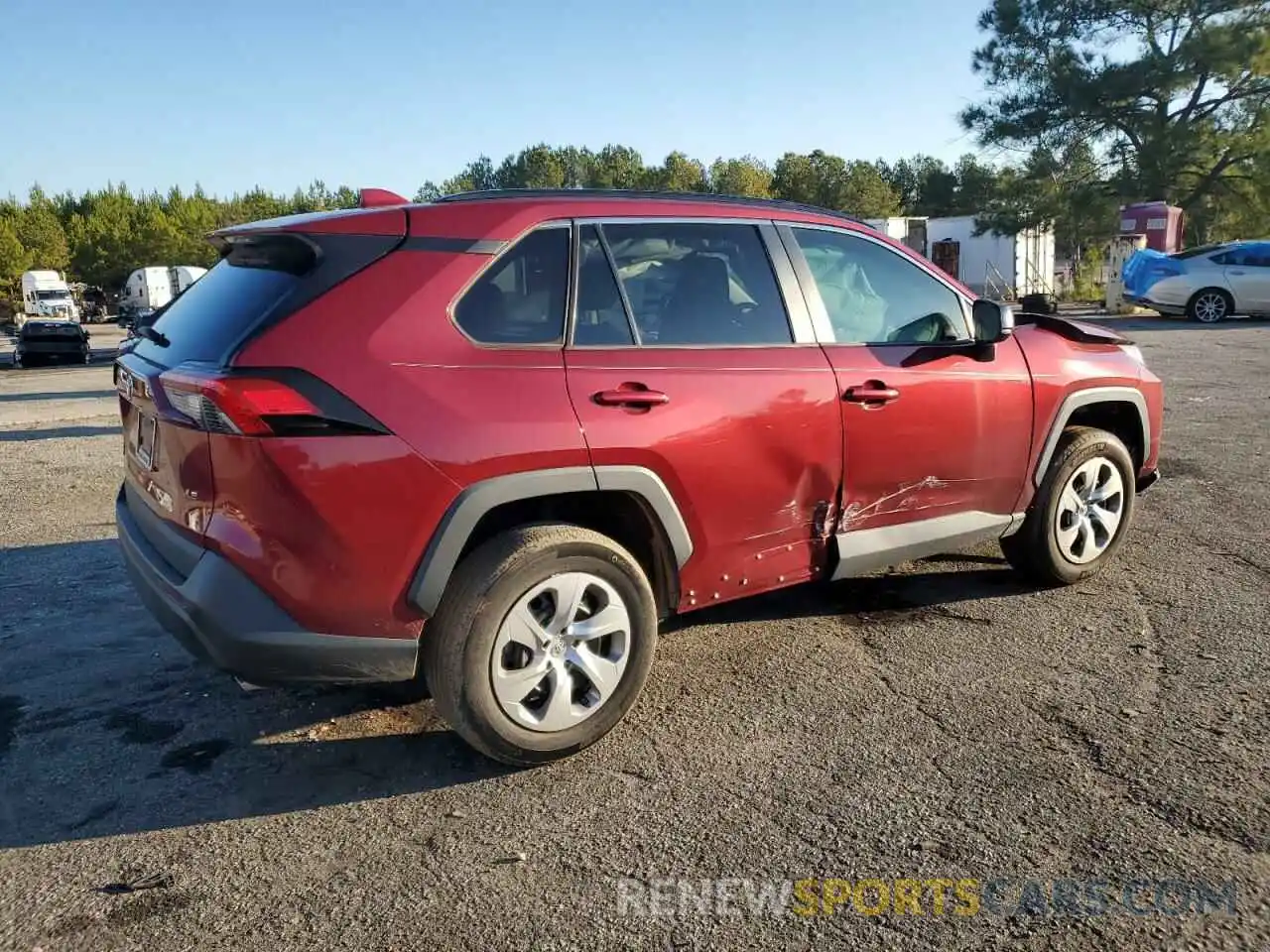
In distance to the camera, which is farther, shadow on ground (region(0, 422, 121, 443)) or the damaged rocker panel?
shadow on ground (region(0, 422, 121, 443))

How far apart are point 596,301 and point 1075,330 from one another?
2769 millimetres

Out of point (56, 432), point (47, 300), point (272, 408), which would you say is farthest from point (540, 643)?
point (47, 300)

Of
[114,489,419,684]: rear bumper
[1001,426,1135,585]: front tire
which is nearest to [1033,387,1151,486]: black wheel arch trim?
[1001,426,1135,585]: front tire

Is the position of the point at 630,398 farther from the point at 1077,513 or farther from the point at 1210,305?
the point at 1210,305

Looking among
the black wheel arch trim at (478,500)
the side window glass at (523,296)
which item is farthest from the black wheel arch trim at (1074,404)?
the side window glass at (523,296)

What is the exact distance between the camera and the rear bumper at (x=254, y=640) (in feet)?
9.39

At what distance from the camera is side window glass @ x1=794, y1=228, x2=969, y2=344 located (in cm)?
404

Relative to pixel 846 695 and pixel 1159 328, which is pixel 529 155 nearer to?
pixel 1159 328

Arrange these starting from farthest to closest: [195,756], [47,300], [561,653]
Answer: [47,300], [195,756], [561,653]

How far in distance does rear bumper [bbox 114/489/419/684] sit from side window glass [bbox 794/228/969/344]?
85.9 inches

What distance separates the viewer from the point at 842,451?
3.86m

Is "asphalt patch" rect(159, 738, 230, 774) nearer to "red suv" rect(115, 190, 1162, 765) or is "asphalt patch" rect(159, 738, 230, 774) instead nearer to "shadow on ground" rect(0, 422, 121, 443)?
"red suv" rect(115, 190, 1162, 765)

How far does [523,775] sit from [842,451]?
171 cm

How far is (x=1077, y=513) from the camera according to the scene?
189 inches
